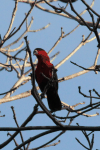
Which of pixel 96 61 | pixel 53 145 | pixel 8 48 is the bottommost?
pixel 53 145

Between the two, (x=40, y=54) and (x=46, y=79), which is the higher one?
(x=40, y=54)

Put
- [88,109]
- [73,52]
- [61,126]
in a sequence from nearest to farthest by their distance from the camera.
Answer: [61,126]
[88,109]
[73,52]

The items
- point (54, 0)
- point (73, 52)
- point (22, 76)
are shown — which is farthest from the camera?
point (54, 0)

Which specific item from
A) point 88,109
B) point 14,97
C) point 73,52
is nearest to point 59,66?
point 73,52

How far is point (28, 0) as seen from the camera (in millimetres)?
4199

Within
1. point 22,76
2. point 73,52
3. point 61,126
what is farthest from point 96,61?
point 61,126

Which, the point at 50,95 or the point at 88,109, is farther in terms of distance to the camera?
the point at 50,95

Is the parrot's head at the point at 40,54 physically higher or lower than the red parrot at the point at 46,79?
higher

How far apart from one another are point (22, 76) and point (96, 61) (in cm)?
145

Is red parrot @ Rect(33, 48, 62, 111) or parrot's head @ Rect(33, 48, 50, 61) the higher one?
parrot's head @ Rect(33, 48, 50, 61)

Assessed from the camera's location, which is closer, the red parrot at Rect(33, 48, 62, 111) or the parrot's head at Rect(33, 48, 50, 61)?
the red parrot at Rect(33, 48, 62, 111)

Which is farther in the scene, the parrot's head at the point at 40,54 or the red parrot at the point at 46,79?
the parrot's head at the point at 40,54

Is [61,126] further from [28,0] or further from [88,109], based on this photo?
[28,0]

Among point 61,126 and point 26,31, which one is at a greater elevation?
point 26,31
